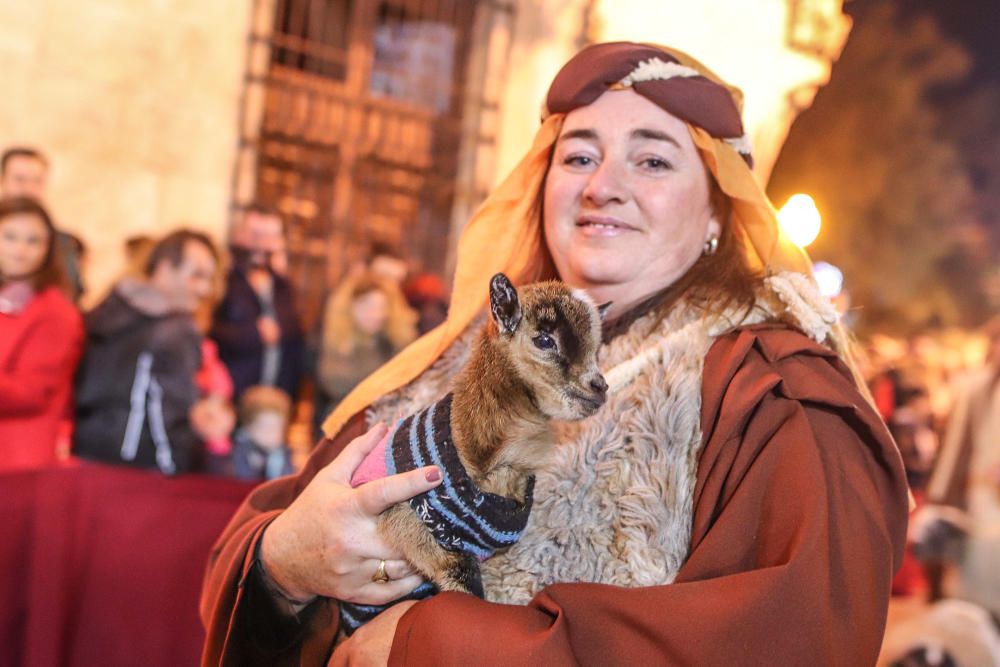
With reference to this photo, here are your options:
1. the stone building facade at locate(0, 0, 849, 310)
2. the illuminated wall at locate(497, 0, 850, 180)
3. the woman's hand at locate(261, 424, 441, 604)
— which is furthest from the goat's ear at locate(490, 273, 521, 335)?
the illuminated wall at locate(497, 0, 850, 180)

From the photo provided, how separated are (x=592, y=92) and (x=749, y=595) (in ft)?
4.11

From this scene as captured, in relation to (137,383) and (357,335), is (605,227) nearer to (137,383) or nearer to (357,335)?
(137,383)

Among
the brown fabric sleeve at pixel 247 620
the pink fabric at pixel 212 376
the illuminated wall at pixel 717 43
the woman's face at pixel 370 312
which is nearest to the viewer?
the brown fabric sleeve at pixel 247 620

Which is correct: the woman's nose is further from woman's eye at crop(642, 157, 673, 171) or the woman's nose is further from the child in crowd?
the child in crowd

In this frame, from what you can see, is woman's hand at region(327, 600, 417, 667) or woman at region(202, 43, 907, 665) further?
woman's hand at region(327, 600, 417, 667)

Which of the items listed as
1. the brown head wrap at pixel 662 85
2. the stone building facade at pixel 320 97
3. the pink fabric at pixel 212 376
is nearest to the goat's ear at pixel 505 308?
the brown head wrap at pixel 662 85

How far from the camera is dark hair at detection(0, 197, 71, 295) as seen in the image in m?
4.43

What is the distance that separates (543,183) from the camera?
8.92 ft

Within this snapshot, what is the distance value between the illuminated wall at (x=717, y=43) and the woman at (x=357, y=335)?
4820 mm

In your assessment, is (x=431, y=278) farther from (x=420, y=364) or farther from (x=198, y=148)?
(x=420, y=364)

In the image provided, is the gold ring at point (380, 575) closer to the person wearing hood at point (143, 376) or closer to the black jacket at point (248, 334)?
the person wearing hood at point (143, 376)

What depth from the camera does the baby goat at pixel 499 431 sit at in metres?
1.89

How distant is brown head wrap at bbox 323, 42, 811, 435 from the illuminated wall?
7.84m

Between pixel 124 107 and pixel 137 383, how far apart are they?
17.5ft
